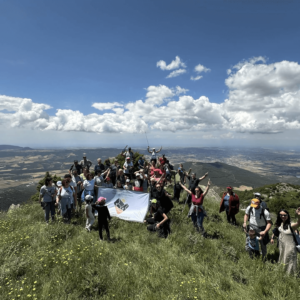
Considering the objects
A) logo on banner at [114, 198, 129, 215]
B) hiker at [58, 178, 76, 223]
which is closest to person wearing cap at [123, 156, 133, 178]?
logo on banner at [114, 198, 129, 215]

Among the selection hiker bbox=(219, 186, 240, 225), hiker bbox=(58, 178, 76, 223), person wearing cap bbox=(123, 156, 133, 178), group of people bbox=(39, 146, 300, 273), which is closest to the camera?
group of people bbox=(39, 146, 300, 273)

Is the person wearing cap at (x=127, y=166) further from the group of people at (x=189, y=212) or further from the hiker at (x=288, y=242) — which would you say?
the hiker at (x=288, y=242)

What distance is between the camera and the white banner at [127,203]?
9.30 m

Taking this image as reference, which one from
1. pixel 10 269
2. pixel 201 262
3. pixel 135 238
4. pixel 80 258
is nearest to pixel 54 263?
pixel 80 258

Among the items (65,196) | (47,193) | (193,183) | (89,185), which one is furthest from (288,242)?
(47,193)

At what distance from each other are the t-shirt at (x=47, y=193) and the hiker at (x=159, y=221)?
17.3 feet

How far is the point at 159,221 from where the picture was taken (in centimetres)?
703

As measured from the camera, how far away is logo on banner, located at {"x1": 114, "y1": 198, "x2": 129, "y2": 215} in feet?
31.8

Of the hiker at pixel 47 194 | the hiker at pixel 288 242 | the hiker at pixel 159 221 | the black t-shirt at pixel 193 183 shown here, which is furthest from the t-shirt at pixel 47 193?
the hiker at pixel 288 242

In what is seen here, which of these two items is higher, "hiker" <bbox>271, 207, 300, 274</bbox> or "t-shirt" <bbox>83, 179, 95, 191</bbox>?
"t-shirt" <bbox>83, 179, 95, 191</bbox>

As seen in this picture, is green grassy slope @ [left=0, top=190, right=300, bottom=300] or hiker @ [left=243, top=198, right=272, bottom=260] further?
hiker @ [left=243, top=198, right=272, bottom=260]

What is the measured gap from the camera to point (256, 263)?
5.51 metres

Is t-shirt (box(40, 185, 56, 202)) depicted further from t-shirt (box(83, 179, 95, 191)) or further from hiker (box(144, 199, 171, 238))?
hiker (box(144, 199, 171, 238))

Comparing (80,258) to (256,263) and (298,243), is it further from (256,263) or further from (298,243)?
(298,243)
